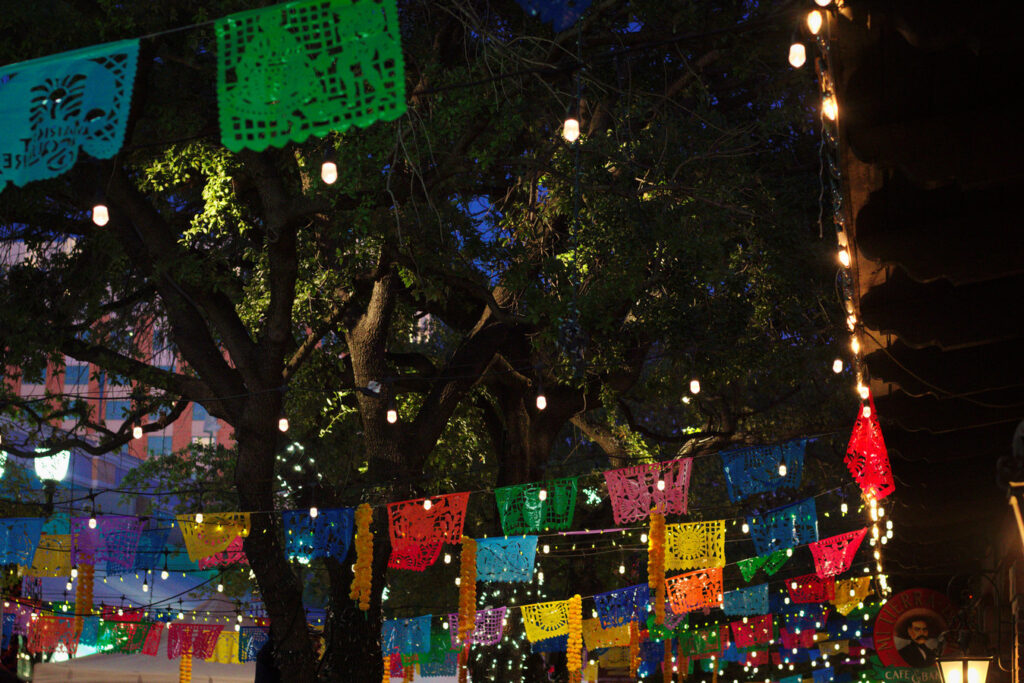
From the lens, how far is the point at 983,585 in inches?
451

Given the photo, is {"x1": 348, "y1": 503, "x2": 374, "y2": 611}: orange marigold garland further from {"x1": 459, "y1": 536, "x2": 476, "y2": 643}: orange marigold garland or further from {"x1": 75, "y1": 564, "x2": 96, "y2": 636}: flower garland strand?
{"x1": 75, "y1": 564, "x2": 96, "y2": 636}: flower garland strand

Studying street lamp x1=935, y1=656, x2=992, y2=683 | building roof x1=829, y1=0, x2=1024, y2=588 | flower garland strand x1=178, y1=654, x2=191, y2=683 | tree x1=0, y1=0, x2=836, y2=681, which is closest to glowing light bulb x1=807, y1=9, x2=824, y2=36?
building roof x1=829, y1=0, x2=1024, y2=588

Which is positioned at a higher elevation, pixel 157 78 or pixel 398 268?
pixel 157 78

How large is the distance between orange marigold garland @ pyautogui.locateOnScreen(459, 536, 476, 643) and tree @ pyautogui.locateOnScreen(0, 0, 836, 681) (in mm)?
1074

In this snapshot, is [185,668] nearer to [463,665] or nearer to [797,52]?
[463,665]

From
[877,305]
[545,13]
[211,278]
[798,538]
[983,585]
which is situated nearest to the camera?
[877,305]

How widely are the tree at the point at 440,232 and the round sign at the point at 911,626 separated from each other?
3588 millimetres

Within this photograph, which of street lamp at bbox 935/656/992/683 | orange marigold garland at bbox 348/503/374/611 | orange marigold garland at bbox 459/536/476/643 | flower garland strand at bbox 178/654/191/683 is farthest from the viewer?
flower garland strand at bbox 178/654/191/683

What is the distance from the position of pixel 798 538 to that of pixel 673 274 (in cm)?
390

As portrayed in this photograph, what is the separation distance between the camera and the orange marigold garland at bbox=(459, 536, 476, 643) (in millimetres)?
14211

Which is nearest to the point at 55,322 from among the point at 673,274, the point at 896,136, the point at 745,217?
the point at 673,274

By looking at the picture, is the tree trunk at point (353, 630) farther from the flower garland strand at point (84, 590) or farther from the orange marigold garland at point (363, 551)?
the flower garland strand at point (84, 590)

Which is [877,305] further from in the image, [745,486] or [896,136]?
[745,486]

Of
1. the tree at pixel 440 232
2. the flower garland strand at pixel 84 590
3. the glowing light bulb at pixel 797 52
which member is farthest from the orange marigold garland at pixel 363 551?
the glowing light bulb at pixel 797 52
